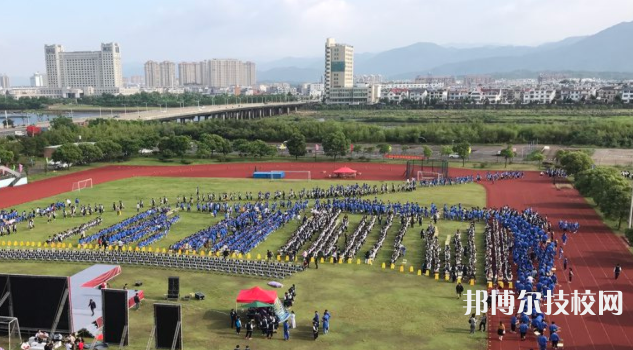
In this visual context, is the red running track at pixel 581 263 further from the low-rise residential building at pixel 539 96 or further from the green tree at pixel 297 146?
the low-rise residential building at pixel 539 96

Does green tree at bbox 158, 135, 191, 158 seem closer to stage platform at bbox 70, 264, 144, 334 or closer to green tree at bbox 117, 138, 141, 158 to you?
green tree at bbox 117, 138, 141, 158

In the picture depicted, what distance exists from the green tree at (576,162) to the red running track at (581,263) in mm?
2473

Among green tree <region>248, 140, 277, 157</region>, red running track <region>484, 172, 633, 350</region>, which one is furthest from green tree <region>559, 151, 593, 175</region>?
green tree <region>248, 140, 277, 157</region>

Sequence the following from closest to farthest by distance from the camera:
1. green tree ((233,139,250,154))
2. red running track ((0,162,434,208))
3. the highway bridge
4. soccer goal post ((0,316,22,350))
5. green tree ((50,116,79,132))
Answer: soccer goal post ((0,316,22,350)) → red running track ((0,162,434,208)) → green tree ((233,139,250,154)) → green tree ((50,116,79,132)) → the highway bridge

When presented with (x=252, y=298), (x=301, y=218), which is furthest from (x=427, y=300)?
Answer: (x=301, y=218)

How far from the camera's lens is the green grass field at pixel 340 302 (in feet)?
72.1

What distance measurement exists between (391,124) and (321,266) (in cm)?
9717

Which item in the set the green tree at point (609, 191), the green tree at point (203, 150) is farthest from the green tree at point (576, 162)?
the green tree at point (203, 150)

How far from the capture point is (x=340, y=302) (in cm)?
2600

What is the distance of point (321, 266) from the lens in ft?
103

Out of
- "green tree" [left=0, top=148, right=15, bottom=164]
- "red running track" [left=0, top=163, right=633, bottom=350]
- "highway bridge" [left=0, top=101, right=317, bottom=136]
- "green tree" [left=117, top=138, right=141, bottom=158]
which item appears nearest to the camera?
"red running track" [left=0, top=163, right=633, bottom=350]

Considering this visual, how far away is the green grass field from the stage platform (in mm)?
765

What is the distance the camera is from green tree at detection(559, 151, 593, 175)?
54312mm

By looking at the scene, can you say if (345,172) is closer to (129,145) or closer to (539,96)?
(129,145)
